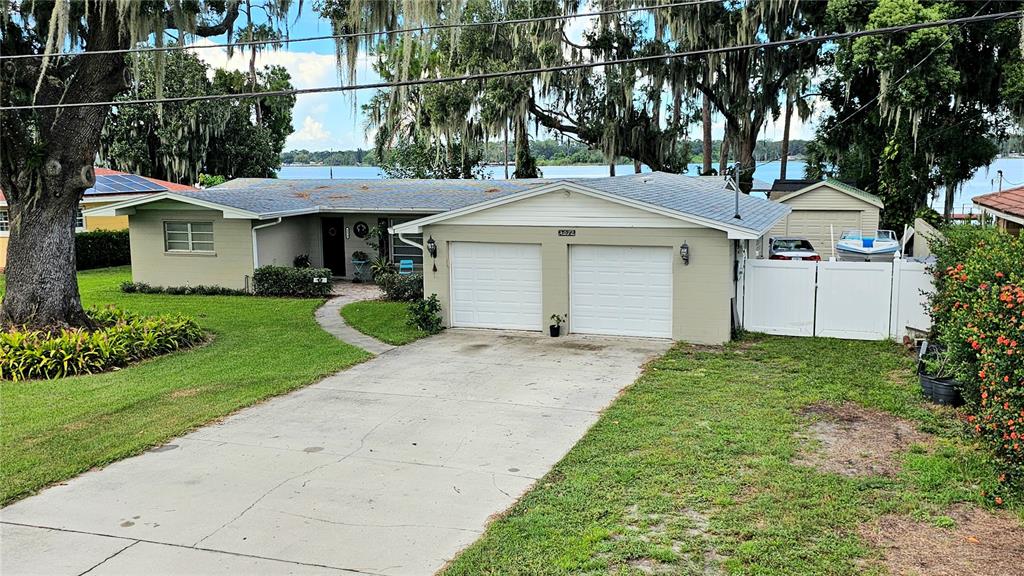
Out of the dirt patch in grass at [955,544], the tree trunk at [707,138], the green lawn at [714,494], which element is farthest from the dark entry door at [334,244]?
the dirt patch in grass at [955,544]

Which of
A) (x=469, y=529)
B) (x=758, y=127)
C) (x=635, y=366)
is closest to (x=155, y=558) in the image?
(x=469, y=529)

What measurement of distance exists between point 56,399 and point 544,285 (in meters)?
7.99

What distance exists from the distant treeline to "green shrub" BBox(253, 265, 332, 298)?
15.8 metres

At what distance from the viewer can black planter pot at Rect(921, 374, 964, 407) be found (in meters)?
9.58

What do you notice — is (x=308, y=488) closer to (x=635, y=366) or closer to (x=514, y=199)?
(x=635, y=366)

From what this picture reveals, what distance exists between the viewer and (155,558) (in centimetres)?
592

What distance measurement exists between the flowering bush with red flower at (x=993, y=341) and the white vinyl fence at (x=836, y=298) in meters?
4.31

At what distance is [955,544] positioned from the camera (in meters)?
5.80

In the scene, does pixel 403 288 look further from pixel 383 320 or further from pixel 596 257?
pixel 596 257

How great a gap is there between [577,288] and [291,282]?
29.6 feet

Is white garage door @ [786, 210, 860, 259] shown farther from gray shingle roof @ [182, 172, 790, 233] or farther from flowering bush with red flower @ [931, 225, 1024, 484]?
flowering bush with red flower @ [931, 225, 1024, 484]

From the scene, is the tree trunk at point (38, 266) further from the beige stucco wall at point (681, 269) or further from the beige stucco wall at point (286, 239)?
the beige stucco wall at point (286, 239)

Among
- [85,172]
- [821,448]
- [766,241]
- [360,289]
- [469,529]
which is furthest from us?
[360,289]

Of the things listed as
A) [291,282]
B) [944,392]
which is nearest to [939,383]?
[944,392]
